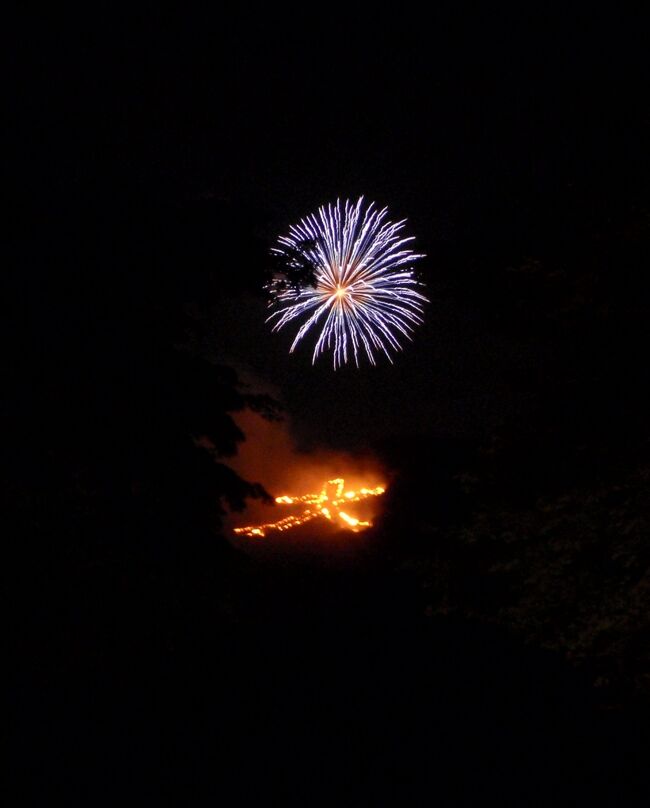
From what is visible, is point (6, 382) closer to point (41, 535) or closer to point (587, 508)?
point (41, 535)

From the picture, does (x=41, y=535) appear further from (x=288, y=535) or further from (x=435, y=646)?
(x=288, y=535)

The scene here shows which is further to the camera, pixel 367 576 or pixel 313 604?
pixel 367 576

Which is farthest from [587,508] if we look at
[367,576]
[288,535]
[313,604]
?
[288,535]

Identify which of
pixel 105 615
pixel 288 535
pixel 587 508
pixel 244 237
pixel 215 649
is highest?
pixel 288 535

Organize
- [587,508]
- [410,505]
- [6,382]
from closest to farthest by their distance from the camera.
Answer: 1. [6,382]
2. [587,508]
3. [410,505]

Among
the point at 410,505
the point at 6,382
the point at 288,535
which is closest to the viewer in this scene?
the point at 6,382

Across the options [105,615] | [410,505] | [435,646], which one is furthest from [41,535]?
[410,505]

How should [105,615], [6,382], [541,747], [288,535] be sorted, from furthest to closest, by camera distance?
[288,535] < [541,747] < [105,615] < [6,382]

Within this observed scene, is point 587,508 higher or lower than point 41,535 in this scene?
higher

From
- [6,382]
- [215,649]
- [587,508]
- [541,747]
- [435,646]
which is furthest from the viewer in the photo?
[435,646]
